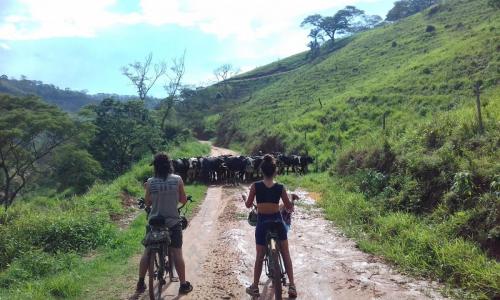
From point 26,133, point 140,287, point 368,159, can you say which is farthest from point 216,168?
point 26,133

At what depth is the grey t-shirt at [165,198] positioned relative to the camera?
21.1 feet

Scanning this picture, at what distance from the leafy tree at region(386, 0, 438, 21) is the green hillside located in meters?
47.5

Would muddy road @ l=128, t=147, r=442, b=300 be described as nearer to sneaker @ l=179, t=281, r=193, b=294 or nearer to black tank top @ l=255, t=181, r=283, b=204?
sneaker @ l=179, t=281, r=193, b=294

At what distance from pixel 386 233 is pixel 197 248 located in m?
4.01

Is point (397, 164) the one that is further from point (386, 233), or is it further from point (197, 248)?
point (197, 248)

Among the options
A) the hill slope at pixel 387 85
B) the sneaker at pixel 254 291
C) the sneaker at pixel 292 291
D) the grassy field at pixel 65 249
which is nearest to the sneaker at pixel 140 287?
the grassy field at pixel 65 249

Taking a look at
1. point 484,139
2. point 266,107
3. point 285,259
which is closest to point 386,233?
point 484,139

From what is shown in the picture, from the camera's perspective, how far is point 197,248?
958 centimetres

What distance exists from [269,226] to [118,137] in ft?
112

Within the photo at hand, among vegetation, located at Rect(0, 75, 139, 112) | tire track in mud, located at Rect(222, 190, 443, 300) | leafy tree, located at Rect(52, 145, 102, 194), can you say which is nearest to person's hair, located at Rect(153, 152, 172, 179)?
tire track in mud, located at Rect(222, 190, 443, 300)

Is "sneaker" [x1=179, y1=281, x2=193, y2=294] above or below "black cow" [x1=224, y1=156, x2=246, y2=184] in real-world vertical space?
below

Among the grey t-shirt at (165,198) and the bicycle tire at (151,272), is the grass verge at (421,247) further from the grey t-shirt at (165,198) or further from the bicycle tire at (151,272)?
the bicycle tire at (151,272)

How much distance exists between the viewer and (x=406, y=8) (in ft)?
301

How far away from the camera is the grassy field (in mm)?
7203
